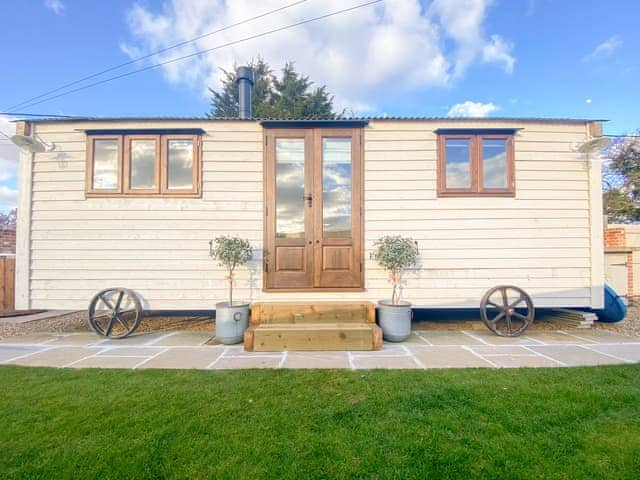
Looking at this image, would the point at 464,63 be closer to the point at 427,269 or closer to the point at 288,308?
the point at 427,269

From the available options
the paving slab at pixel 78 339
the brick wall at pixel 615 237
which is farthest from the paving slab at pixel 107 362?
the brick wall at pixel 615 237

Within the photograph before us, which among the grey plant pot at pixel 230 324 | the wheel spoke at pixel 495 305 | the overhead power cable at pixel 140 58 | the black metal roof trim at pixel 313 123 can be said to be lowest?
the grey plant pot at pixel 230 324

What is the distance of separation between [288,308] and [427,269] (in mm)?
2084

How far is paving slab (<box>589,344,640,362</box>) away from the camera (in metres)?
3.14

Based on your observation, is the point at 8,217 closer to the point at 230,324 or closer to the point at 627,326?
the point at 230,324

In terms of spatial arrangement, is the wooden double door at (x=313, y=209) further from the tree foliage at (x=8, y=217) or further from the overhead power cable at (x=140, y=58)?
the tree foliage at (x=8, y=217)

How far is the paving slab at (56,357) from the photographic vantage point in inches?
119

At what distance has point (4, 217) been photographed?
495 inches

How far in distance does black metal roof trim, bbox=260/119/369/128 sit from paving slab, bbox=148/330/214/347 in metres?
3.19

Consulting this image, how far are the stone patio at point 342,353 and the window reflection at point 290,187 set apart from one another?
1.74 m

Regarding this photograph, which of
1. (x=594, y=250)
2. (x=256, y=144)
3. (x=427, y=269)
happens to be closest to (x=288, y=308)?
(x=427, y=269)

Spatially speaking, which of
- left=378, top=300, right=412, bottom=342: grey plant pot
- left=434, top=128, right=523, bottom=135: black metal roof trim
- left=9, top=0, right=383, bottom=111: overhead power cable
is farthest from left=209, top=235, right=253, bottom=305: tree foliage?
left=9, top=0, right=383, bottom=111: overhead power cable

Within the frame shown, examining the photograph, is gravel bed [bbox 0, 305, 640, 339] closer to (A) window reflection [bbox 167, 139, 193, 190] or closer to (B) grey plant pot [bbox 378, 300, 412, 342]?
(B) grey plant pot [bbox 378, 300, 412, 342]

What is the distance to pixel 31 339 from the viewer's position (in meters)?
3.95
